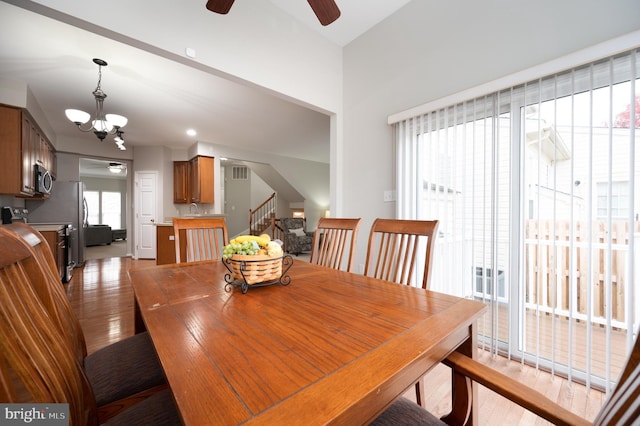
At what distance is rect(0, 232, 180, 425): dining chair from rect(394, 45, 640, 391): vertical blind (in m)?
2.13

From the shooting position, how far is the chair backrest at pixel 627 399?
0.37 m

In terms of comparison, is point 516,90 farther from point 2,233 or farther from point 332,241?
point 2,233

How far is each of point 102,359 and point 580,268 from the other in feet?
8.58

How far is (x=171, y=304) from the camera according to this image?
3.04ft

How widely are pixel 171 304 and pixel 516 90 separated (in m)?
2.45

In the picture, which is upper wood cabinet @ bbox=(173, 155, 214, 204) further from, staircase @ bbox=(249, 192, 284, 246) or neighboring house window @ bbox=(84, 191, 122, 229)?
neighboring house window @ bbox=(84, 191, 122, 229)

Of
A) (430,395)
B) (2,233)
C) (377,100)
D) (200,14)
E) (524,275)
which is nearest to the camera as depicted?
(2,233)

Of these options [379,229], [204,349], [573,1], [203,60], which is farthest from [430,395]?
[203,60]

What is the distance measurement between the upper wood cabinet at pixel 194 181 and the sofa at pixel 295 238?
2.16m

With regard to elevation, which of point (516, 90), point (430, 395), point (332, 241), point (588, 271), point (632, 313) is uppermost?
point (516, 90)

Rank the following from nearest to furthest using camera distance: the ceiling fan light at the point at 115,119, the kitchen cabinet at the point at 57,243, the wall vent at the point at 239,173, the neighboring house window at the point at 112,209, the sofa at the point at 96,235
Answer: the ceiling fan light at the point at 115,119 → the kitchen cabinet at the point at 57,243 → the sofa at the point at 96,235 → the wall vent at the point at 239,173 → the neighboring house window at the point at 112,209

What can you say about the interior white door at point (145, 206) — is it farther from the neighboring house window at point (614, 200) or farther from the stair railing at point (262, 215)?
the neighboring house window at point (614, 200)

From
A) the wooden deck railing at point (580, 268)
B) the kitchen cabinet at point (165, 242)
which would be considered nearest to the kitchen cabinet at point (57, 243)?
the kitchen cabinet at point (165, 242)

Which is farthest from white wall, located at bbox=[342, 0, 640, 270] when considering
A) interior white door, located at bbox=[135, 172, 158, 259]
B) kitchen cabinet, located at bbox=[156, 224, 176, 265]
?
interior white door, located at bbox=[135, 172, 158, 259]
